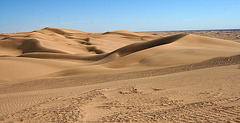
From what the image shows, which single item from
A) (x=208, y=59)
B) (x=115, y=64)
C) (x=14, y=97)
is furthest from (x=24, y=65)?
(x=208, y=59)

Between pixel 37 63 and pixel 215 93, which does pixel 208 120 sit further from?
pixel 37 63

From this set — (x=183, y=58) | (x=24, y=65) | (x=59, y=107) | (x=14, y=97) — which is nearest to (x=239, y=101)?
(x=59, y=107)

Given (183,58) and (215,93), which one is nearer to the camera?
(215,93)

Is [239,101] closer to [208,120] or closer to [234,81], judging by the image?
[208,120]

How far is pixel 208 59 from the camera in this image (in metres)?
15.3

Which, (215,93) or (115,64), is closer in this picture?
(215,93)

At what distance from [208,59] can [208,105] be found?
34.1 feet

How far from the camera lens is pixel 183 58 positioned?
54.6 feet

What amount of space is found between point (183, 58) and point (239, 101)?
11.1m

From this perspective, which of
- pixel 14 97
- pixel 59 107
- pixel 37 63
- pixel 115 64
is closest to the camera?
pixel 59 107

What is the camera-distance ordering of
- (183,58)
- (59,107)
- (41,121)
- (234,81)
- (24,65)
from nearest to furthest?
(41,121)
(59,107)
(234,81)
(183,58)
(24,65)

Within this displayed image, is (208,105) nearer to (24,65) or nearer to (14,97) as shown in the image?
(14,97)

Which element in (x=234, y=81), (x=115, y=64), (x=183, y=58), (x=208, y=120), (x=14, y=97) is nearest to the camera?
(x=208, y=120)

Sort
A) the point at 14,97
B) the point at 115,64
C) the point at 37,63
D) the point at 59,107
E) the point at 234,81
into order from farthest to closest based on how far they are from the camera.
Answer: the point at 37,63 < the point at 115,64 < the point at 14,97 < the point at 234,81 < the point at 59,107
